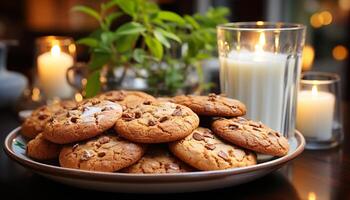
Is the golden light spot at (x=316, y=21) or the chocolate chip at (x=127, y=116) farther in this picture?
the golden light spot at (x=316, y=21)

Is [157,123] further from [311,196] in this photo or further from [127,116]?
[311,196]

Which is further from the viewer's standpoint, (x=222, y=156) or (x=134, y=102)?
(x=134, y=102)

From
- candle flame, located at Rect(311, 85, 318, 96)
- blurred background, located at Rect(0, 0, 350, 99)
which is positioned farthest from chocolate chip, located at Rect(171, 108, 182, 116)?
blurred background, located at Rect(0, 0, 350, 99)

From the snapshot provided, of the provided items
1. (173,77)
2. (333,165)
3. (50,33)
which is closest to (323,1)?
(50,33)

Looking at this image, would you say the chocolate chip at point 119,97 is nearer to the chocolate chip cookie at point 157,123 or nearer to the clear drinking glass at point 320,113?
the chocolate chip cookie at point 157,123

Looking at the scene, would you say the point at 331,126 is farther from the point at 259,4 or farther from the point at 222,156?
the point at 259,4

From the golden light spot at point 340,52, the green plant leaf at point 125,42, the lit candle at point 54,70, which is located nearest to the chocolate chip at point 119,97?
the green plant leaf at point 125,42
